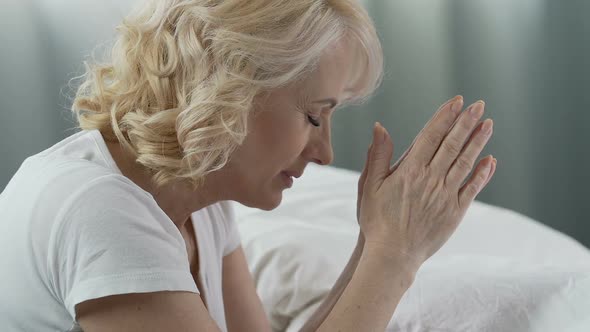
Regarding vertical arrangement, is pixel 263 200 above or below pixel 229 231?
above

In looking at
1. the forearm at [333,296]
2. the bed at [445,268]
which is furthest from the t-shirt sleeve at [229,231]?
the forearm at [333,296]

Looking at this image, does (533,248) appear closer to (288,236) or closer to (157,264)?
(288,236)

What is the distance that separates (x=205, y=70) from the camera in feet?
3.35

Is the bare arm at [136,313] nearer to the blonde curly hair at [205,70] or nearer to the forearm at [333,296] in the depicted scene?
the blonde curly hair at [205,70]

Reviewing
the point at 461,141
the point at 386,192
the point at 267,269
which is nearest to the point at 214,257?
the point at 267,269

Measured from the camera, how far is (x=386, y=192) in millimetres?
1103

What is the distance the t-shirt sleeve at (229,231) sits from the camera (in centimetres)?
135

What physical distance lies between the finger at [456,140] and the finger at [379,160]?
3.0 inches

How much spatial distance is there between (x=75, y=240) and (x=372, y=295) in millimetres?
376

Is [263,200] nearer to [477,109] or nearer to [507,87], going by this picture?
[477,109]

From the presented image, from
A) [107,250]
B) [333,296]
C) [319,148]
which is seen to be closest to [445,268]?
[333,296]

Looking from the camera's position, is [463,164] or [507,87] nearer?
[463,164]

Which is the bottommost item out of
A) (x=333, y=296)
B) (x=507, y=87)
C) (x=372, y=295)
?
(x=507, y=87)

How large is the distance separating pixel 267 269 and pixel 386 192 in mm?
375
